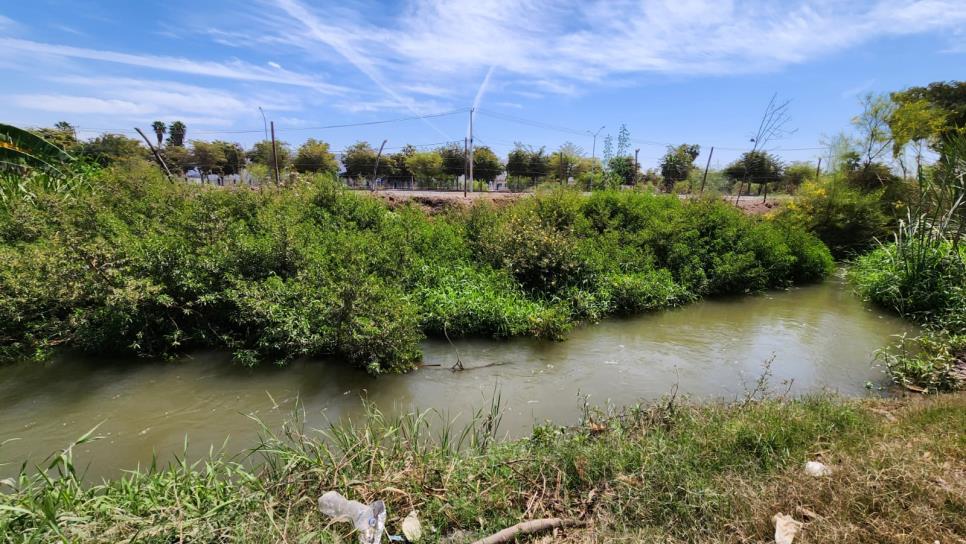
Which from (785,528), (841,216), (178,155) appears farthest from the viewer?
(178,155)

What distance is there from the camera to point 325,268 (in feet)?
22.9

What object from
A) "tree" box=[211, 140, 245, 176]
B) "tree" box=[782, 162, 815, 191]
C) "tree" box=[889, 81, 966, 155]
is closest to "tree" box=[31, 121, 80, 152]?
"tree" box=[211, 140, 245, 176]

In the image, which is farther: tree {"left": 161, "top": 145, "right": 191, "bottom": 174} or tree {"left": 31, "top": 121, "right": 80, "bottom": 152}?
tree {"left": 161, "top": 145, "right": 191, "bottom": 174}

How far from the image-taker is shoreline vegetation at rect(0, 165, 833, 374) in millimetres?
6199

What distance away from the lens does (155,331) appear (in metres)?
6.64

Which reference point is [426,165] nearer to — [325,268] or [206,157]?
[206,157]

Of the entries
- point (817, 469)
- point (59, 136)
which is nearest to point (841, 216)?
point (817, 469)

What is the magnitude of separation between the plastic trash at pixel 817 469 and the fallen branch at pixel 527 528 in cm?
155

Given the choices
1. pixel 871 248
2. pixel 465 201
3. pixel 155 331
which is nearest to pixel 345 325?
pixel 155 331

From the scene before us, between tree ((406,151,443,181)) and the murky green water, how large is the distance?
2337cm

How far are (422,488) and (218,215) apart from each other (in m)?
6.24

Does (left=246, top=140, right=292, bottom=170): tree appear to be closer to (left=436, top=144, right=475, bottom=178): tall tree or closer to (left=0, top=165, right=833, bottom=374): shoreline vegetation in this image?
(left=436, top=144, right=475, bottom=178): tall tree

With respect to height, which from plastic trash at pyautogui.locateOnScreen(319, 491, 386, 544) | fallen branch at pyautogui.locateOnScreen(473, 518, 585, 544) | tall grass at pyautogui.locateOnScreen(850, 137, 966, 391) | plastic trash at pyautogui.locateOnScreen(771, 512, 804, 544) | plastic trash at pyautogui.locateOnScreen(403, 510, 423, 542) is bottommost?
fallen branch at pyautogui.locateOnScreen(473, 518, 585, 544)

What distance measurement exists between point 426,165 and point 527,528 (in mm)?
28764
